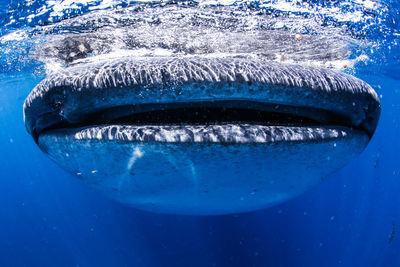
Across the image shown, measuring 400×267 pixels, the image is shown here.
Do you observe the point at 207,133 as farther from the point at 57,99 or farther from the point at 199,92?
the point at 57,99

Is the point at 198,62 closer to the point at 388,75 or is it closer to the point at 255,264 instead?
the point at 255,264

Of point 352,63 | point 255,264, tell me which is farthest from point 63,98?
point 352,63

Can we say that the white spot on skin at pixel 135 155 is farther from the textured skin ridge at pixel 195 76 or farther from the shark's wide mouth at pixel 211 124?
the textured skin ridge at pixel 195 76

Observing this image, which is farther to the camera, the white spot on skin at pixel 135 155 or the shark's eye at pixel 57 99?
the shark's eye at pixel 57 99

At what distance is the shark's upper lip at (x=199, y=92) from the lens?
1.59 m

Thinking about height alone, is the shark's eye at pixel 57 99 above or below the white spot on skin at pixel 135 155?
above

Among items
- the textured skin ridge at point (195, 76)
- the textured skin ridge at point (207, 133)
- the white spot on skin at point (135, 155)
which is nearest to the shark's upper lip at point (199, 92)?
the textured skin ridge at point (195, 76)

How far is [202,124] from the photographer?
1.65m

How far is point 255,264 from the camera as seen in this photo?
7566 millimetres

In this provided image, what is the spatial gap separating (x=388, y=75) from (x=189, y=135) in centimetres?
1416

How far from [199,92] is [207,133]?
250 millimetres

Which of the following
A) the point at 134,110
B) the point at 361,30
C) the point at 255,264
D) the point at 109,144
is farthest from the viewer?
the point at 255,264

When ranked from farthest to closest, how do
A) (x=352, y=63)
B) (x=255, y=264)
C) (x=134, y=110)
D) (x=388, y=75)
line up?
(x=388, y=75), (x=352, y=63), (x=255, y=264), (x=134, y=110)

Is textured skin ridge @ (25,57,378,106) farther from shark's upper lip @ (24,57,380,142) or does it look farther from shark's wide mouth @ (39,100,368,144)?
shark's wide mouth @ (39,100,368,144)
